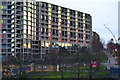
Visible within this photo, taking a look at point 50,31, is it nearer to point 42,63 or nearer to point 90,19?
point 90,19

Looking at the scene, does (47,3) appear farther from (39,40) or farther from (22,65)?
(22,65)

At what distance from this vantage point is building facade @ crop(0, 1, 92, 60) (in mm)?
79562

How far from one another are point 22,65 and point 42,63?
5937 millimetres

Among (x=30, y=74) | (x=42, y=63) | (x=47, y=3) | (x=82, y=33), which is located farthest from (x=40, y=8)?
(x=30, y=74)

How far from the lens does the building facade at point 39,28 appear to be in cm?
7956

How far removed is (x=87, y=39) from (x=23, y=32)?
31.1 meters

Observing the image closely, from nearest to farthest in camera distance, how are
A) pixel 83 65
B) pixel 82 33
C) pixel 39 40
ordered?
pixel 83 65
pixel 39 40
pixel 82 33

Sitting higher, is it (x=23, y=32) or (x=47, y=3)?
(x=47, y=3)

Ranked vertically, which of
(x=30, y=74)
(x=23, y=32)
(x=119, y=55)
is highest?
(x=23, y=32)

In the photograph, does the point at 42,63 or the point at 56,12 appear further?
Result: the point at 56,12

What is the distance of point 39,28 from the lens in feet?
281

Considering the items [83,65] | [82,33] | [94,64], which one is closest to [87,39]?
[82,33]

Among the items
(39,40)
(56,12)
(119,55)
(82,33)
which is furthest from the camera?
(82,33)

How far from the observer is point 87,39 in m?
101
